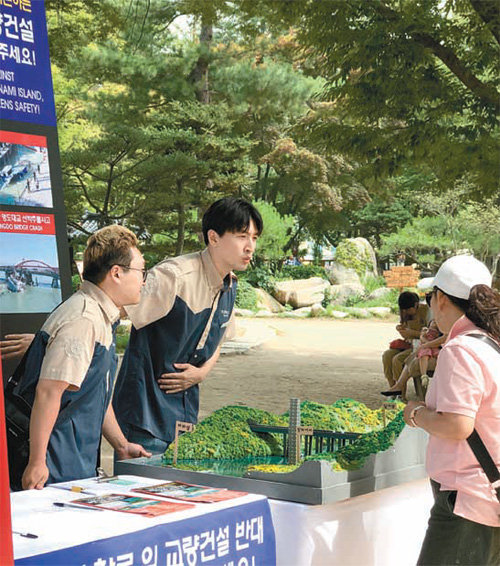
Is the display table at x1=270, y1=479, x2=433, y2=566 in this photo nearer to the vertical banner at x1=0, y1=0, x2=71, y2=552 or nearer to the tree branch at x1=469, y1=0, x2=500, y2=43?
the vertical banner at x1=0, y1=0, x2=71, y2=552

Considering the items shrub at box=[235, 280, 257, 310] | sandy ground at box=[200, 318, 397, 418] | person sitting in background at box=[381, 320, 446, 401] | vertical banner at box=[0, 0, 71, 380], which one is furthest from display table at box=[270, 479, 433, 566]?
shrub at box=[235, 280, 257, 310]

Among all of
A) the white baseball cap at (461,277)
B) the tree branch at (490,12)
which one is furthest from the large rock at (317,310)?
the white baseball cap at (461,277)

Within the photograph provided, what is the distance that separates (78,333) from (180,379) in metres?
0.66

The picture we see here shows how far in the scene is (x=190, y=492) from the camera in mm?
1995

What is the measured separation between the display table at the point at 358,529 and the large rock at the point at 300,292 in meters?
19.3

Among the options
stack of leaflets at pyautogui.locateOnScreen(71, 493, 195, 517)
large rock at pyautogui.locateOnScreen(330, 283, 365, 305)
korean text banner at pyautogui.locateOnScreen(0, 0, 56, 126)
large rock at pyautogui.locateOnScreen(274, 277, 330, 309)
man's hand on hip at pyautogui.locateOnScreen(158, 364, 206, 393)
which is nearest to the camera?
stack of leaflets at pyautogui.locateOnScreen(71, 493, 195, 517)

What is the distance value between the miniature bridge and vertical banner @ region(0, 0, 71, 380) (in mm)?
1175

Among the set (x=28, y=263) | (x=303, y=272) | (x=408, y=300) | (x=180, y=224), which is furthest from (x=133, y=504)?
(x=303, y=272)

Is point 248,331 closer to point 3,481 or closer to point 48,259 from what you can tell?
point 48,259

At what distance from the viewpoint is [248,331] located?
16.5 metres

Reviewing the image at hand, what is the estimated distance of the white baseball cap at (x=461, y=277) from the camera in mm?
2045

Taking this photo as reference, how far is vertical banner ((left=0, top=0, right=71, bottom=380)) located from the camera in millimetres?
3246

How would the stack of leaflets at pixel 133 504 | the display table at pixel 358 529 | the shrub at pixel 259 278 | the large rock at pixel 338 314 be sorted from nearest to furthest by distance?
1. the stack of leaflets at pixel 133 504
2. the display table at pixel 358 529
3. the large rock at pixel 338 314
4. the shrub at pixel 259 278

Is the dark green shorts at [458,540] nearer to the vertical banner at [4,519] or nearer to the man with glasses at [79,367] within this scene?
the man with glasses at [79,367]
